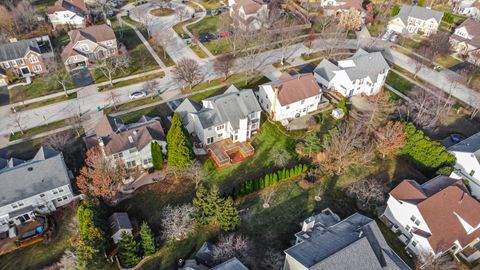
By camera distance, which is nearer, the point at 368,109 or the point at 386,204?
the point at 386,204

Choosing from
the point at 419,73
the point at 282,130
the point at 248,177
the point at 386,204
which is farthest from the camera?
the point at 419,73

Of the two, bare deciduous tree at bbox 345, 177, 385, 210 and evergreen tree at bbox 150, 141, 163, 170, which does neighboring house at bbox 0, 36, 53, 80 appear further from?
bare deciduous tree at bbox 345, 177, 385, 210

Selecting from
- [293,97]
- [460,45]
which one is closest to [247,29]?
[293,97]

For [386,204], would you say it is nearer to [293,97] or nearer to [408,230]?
[408,230]

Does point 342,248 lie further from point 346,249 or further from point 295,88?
point 295,88

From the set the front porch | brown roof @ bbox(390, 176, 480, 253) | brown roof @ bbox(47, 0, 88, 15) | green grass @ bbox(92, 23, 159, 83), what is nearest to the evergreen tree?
the front porch

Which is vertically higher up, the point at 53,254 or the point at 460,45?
the point at 460,45

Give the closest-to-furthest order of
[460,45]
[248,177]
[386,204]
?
[386,204] < [248,177] < [460,45]
